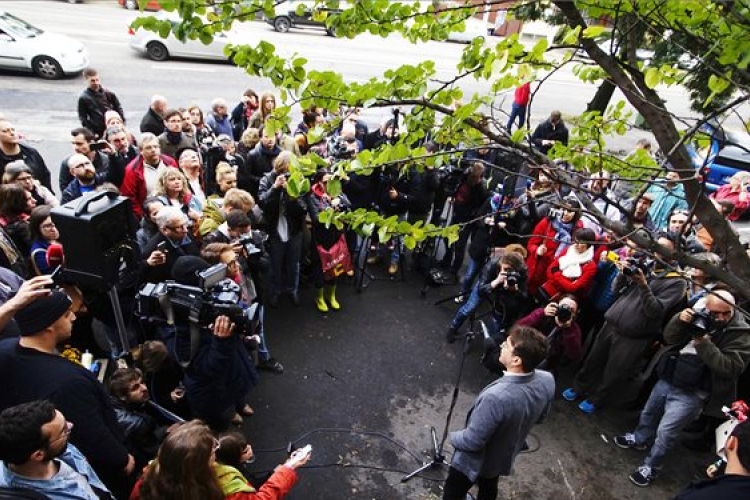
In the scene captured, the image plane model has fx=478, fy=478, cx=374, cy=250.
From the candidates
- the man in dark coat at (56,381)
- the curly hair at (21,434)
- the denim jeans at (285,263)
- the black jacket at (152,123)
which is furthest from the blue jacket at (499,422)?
the black jacket at (152,123)

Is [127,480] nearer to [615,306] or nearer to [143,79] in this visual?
[615,306]

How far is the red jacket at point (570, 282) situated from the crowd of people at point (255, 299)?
0.02 meters

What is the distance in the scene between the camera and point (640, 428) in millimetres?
4477

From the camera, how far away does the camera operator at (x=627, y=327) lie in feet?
14.1

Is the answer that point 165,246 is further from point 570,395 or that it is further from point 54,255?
point 570,395

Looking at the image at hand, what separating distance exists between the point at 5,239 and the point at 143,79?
425 inches

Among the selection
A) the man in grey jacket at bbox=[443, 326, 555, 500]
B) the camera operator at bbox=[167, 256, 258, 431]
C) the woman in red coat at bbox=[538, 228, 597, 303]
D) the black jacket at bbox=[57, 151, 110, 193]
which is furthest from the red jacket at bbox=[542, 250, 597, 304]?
the black jacket at bbox=[57, 151, 110, 193]

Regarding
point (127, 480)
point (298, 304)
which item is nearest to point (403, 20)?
point (127, 480)

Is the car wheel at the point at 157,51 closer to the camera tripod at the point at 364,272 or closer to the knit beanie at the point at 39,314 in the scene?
the camera tripod at the point at 364,272

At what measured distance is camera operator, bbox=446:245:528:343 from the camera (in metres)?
4.67

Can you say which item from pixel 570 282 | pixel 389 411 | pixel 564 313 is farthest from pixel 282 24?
pixel 564 313

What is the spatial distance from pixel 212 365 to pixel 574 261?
12.0 feet

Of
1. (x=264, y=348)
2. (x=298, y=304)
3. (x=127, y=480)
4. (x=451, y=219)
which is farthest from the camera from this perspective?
(x=451, y=219)

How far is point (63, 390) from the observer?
249 cm
